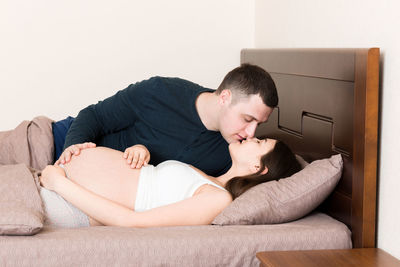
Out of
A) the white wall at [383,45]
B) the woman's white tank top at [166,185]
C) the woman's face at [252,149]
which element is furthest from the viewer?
the woman's face at [252,149]

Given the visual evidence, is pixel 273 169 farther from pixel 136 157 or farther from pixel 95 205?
pixel 95 205

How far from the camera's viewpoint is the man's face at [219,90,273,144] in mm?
2049

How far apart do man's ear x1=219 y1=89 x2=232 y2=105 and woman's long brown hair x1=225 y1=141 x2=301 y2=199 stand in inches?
11.8

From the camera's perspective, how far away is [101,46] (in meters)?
3.20

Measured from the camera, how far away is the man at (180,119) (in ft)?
6.79

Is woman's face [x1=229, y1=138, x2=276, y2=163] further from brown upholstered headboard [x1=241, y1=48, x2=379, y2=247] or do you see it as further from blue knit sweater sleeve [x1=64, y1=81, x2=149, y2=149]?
blue knit sweater sleeve [x1=64, y1=81, x2=149, y2=149]

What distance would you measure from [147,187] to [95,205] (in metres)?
0.22

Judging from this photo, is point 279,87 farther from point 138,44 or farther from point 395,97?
point 138,44

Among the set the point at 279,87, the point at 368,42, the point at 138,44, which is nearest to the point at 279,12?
the point at 279,87

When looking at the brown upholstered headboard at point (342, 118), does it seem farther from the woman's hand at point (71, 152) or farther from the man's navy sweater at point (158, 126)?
the woman's hand at point (71, 152)

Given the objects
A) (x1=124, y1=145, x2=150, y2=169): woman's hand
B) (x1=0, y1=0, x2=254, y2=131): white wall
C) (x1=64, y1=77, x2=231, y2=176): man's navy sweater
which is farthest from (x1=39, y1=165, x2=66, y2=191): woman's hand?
(x1=0, y1=0, x2=254, y2=131): white wall

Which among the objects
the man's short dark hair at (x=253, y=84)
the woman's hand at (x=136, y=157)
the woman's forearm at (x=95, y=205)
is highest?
the man's short dark hair at (x=253, y=84)

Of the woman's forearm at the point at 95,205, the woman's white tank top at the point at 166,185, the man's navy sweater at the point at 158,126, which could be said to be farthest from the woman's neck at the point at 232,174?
the woman's forearm at the point at 95,205

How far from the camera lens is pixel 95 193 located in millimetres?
1844
